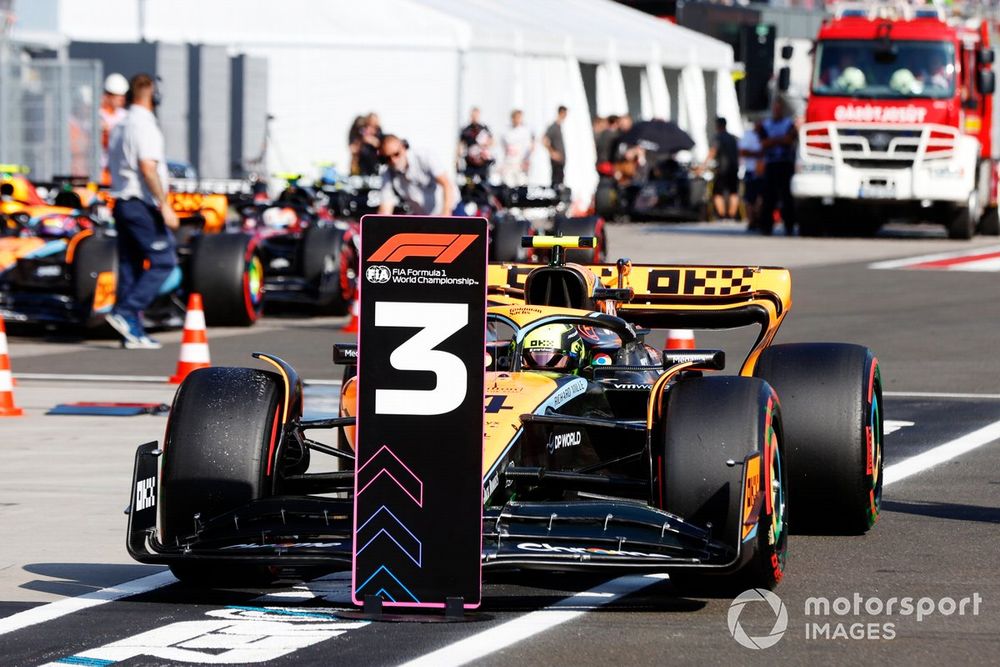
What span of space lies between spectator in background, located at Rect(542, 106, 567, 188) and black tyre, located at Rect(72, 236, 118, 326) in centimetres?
1720

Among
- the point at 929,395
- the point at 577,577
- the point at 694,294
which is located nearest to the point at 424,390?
the point at 577,577

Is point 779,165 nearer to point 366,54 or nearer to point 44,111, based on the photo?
point 366,54

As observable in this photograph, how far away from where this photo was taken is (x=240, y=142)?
3347cm

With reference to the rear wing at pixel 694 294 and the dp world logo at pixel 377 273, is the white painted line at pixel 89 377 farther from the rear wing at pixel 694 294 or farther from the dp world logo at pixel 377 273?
the dp world logo at pixel 377 273

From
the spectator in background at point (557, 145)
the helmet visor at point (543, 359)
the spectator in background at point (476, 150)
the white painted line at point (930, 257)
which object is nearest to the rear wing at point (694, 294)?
the helmet visor at point (543, 359)

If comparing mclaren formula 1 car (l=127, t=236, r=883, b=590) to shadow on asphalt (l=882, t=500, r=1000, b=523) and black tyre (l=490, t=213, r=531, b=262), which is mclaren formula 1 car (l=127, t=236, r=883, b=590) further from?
black tyre (l=490, t=213, r=531, b=262)

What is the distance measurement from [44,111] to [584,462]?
939 inches

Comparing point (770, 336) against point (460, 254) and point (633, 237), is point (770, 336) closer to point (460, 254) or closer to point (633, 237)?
point (460, 254)

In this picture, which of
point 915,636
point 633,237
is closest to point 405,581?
point 915,636

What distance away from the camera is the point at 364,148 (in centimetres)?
2516

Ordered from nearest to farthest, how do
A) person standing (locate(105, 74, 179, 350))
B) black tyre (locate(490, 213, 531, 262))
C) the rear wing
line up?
the rear wing
person standing (locate(105, 74, 179, 350))
black tyre (locate(490, 213, 531, 262))

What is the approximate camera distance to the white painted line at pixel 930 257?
78.1 ft

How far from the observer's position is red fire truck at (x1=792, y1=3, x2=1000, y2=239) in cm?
2756

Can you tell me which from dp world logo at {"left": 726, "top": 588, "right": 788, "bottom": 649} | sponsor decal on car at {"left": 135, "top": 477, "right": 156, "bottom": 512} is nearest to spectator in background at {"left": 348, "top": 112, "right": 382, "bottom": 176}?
sponsor decal on car at {"left": 135, "top": 477, "right": 156, "bottom": 512}
